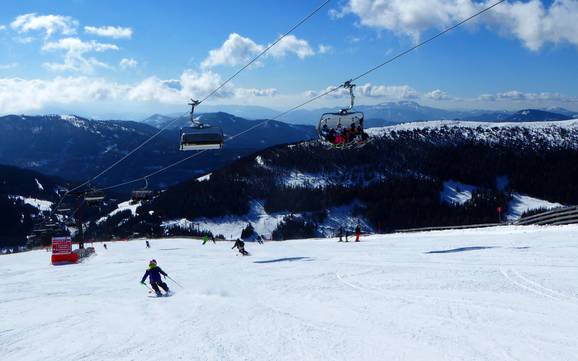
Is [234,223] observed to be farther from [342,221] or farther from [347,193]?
[347,193]

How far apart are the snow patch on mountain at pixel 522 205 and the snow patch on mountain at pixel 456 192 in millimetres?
13415

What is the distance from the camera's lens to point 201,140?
797 inches

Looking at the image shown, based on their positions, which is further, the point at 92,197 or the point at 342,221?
the point at 342,221

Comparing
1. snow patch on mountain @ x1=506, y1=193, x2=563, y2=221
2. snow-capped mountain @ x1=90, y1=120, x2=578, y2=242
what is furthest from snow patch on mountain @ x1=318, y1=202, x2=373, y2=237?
snow patch on mountain @ x1=506, y1=193, x2=563, y2=221

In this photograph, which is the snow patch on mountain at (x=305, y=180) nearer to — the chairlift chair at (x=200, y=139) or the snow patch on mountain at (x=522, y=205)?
the snow patch on mountain at (x=522, y=205)

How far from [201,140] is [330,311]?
32.7 ft

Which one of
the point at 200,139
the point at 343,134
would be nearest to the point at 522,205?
the point at 343,134

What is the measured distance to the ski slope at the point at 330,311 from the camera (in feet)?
32.2

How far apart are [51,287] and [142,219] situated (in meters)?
143

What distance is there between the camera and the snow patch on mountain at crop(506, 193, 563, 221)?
154m

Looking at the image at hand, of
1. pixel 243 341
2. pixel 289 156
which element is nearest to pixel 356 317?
pixel 243 341

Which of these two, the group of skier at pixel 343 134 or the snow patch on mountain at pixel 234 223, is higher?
the group of skier at pixel 343 134

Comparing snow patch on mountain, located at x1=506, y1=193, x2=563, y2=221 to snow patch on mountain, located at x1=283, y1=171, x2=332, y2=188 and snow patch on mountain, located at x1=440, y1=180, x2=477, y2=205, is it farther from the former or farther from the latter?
snow patch on mountain, located at x1=283, y1=171, x2=332, y2=188

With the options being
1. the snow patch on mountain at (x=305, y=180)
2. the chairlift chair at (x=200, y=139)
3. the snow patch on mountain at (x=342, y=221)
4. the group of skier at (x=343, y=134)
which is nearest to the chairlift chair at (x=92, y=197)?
the chairlift chair at (x=200, y=139)
